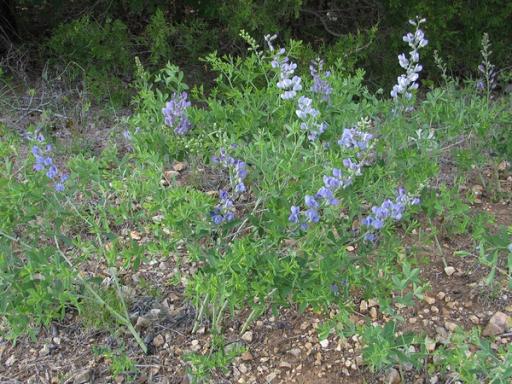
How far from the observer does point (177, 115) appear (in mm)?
2979

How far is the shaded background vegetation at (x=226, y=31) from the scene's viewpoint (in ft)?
16.1

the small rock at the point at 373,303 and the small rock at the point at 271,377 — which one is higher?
the small rock at the point at 271,377

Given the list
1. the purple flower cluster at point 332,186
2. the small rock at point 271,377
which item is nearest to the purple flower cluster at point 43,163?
the purple flower cluster at point 332,186

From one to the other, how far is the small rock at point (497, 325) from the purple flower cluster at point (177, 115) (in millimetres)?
1562

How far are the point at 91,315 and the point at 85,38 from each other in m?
2.80

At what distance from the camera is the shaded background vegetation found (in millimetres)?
4910

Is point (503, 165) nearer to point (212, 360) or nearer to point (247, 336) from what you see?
point (247, 336)

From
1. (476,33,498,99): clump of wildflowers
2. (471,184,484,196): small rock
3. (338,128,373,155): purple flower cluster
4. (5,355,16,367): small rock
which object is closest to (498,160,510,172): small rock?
(471,184,484,196): small rock

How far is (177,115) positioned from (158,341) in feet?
3.26

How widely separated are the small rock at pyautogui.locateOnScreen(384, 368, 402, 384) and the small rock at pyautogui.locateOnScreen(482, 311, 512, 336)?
49cm

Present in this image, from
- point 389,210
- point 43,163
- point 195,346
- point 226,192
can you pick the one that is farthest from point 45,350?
point 389,210

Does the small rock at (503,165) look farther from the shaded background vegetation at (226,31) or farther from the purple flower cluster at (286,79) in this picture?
the purple flower cluster at (286,79)

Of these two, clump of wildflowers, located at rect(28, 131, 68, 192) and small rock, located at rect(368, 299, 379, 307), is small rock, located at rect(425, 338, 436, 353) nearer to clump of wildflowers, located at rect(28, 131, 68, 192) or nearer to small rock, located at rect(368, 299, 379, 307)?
small rock, located at rect(368, 299, 379, 307)

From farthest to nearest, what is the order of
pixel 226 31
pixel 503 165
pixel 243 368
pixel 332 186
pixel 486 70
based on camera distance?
pixel 226 31, pixel 486 70, pixel 503 165, pixel 243 368, pixel 332 186
